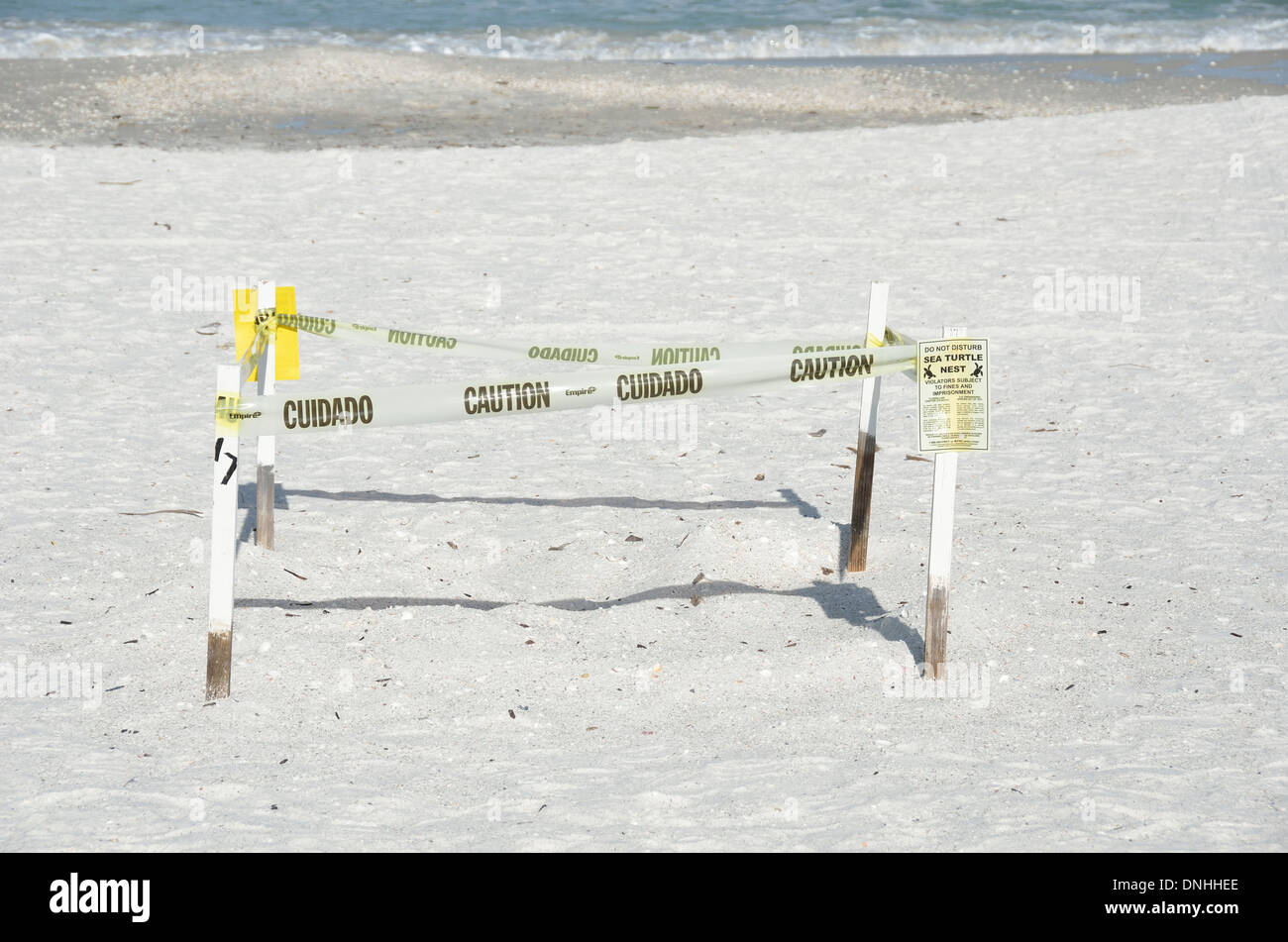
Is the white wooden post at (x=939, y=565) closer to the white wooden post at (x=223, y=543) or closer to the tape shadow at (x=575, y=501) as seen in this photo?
the tape shadow at (x=575, y=501)

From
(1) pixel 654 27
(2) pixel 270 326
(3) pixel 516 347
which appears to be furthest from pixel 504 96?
(2) pixel 270 326

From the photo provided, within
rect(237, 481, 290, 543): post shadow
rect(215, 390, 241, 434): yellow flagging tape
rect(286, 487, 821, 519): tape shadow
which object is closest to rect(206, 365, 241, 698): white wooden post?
rect(215, 390, 241, 434): yellow flagging tape

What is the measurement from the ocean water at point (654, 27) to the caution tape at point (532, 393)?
668 inches

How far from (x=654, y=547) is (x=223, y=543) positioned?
6.22 ft

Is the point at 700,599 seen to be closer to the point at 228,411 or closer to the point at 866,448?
the point at 866,448

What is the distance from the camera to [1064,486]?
5.76m

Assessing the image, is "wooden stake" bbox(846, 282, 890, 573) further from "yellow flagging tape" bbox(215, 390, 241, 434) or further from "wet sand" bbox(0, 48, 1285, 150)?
"wet sand" bbox(0, 48, 1285, 150)

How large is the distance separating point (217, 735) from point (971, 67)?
16321mm

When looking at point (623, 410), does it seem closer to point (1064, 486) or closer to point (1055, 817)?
point (1064, 486)

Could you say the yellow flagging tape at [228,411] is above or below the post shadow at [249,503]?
above

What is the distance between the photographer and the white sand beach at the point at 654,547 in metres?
3.44

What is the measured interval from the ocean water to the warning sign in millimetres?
17202

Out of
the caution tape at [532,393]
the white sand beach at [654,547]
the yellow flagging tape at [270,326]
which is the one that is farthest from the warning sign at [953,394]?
the yellow flagging tape at [270,326]

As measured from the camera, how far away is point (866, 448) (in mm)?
4773
